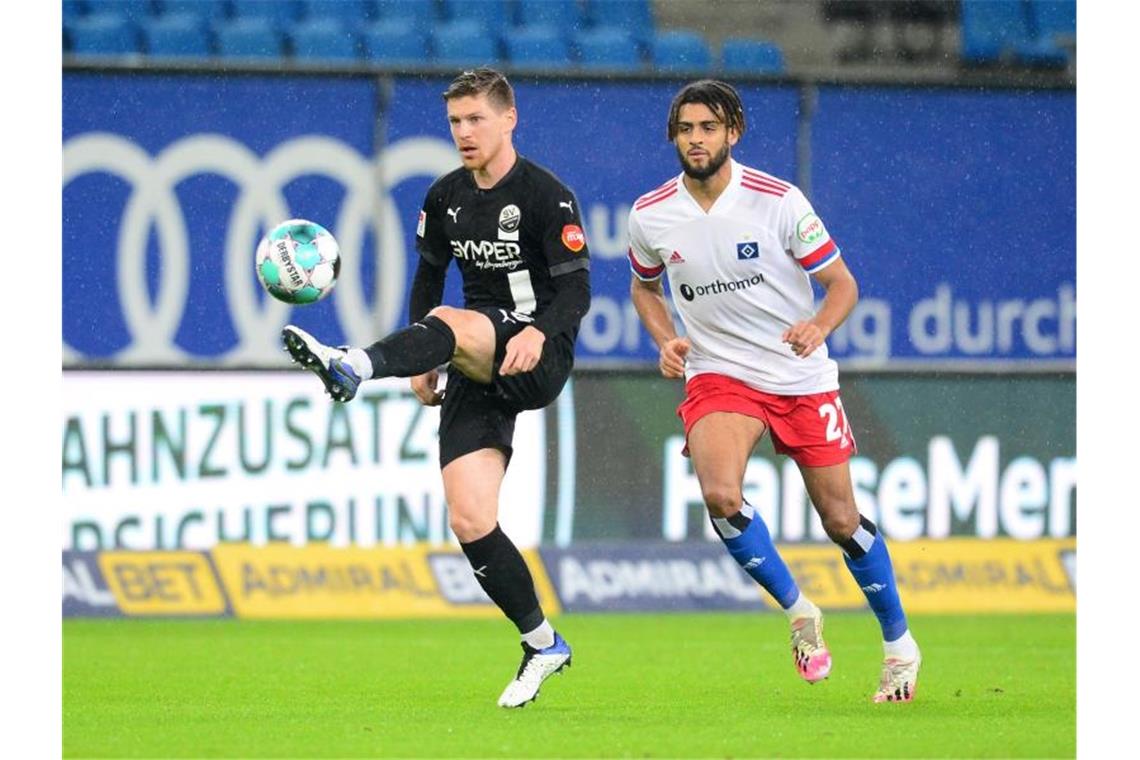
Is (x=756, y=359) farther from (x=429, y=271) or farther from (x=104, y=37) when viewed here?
(x=104, y=37)

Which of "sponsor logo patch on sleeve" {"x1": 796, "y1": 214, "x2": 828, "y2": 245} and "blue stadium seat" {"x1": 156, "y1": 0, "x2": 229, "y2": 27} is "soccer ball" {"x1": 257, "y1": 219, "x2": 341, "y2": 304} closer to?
"sponsor logo patch on sleeve" {"x1": 796, "y1": 214, "x2": 828, "y2": 245}

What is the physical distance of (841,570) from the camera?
12.0 metres

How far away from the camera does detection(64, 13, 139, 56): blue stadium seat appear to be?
12.8 meters

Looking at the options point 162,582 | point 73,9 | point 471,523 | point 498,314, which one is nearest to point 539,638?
point 471,523

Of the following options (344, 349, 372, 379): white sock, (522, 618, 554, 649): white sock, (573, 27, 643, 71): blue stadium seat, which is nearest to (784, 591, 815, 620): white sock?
(522, 618, 554, 649): white sock

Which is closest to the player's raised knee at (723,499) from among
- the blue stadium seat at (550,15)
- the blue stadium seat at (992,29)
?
the blue stadium seat at (992,29)

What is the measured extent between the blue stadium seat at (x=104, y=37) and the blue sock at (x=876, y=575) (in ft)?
22.1

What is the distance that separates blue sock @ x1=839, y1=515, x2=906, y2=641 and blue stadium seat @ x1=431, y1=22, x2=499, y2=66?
5.93 metres

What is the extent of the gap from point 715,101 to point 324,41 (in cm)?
591

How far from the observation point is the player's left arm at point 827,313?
7.04 metres

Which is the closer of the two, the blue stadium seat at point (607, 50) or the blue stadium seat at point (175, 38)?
the blue stadium seat at point (175, 38)

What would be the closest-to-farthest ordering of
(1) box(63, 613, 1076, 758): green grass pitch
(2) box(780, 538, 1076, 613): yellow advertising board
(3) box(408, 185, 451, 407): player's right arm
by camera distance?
1. (1) box(63, 613, 1076, 758): green grass pitch
2. (3) box(408, 185, 451, 407): player's right arm
3. (2) box(780, 538, 1076, 613): yellow advertising board

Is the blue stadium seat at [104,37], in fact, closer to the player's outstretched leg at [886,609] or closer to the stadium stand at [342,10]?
the stadium stand at [342,10]
